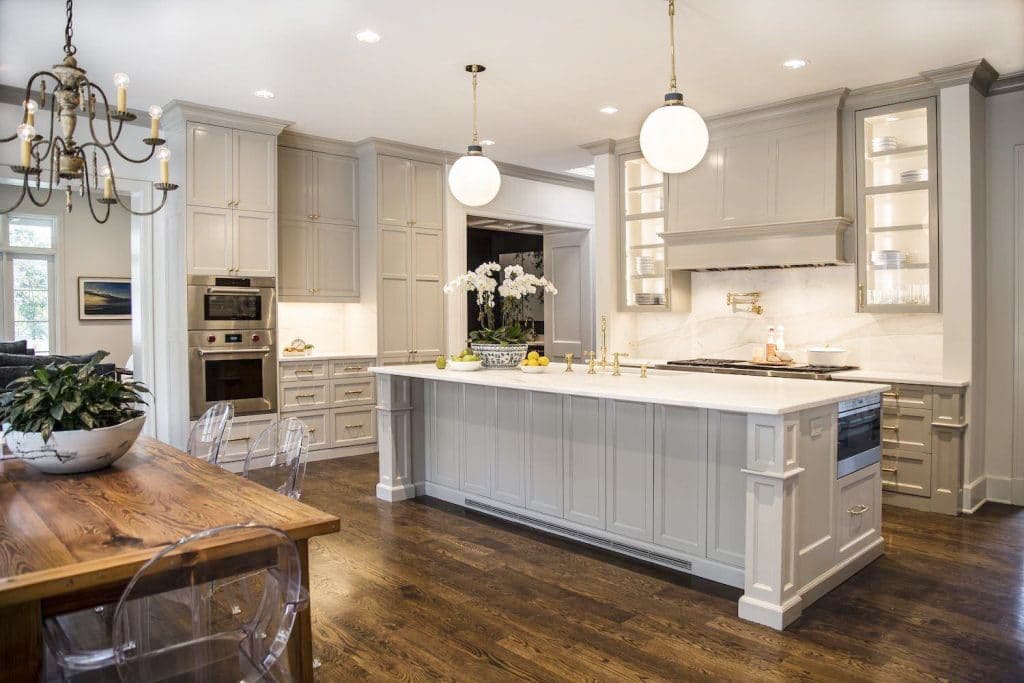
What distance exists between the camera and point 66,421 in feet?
7.93

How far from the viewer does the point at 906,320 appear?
5031 mm

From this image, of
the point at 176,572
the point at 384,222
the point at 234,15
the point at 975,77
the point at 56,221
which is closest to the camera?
the point at 176,572

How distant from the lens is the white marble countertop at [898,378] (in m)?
4.41

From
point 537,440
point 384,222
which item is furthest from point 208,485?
point 384,222

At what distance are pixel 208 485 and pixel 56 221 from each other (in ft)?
29.6

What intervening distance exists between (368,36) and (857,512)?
355cm

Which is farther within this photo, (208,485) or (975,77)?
(975,77)

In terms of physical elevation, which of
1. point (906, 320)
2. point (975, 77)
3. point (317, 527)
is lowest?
point (317, 527)

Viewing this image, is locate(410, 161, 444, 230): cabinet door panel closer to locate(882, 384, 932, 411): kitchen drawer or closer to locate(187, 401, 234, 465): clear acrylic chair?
locate(187, 401, 234, 465): clear acrylic chair

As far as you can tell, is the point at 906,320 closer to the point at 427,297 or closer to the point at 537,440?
the point at 537,440

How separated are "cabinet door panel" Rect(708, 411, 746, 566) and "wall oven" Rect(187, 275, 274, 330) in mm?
3842

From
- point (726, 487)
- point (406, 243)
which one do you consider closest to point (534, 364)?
point (726, 487)

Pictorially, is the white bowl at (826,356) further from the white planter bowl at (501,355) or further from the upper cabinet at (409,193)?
the upper cabinet at (409,193)

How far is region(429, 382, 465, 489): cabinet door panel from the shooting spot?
179 inches
